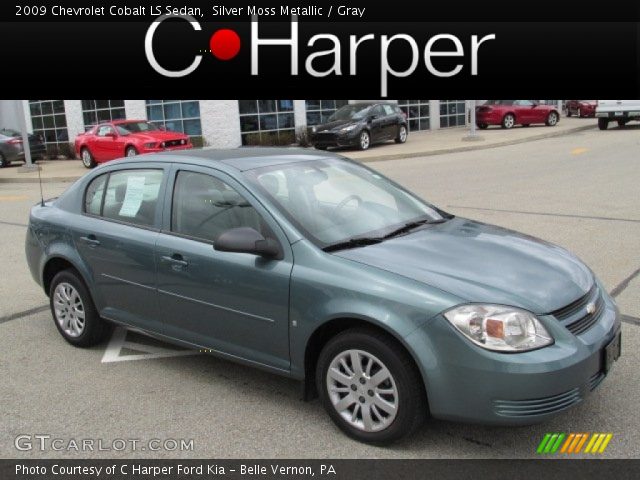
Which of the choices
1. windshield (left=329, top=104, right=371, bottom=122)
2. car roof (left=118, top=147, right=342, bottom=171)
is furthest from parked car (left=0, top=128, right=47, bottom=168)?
car roof (left=118, top=147, right=342, bottom=171)

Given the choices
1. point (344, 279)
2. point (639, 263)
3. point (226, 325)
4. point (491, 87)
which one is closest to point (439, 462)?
point (344, 279)

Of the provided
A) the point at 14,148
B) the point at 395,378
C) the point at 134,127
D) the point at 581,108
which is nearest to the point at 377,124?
the point at 134,127

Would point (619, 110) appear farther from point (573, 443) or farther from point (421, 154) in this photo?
point (573, 443)

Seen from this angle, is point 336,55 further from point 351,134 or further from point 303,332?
point 303,332

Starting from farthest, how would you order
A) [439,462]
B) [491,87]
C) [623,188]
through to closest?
[491,87]
[623,188]
[439,462]

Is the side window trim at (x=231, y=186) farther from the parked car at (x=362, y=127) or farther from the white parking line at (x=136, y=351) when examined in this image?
the parked car at (x=362, y=127)

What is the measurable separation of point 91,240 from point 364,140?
19.0m

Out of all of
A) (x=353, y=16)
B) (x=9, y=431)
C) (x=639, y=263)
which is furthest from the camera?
(x=353, y=16)

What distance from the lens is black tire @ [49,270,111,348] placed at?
5.02 metres

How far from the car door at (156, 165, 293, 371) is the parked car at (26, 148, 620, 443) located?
1 cm

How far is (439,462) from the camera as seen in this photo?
3383 millimetres

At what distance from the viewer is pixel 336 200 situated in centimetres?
434

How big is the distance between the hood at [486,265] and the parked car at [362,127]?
18.8m

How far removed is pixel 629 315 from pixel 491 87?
28.0m
